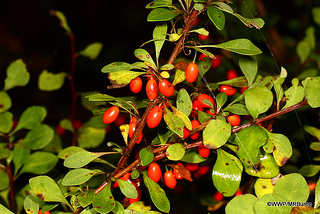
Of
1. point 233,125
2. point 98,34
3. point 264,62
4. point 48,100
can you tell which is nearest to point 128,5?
point 98,34

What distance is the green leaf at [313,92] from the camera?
75 cm

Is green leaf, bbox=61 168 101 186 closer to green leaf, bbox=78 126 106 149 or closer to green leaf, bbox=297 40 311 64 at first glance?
green leaf, bbox=78 126 106 149

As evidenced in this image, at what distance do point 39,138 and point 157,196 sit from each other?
1.74 ft

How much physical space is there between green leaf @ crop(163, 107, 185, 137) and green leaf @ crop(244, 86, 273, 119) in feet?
0.52

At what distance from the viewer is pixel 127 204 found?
88 cm

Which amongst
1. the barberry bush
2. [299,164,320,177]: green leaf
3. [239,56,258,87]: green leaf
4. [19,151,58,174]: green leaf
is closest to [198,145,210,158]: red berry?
the barberry bush

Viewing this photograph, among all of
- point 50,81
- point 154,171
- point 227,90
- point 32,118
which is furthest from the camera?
point 50,81

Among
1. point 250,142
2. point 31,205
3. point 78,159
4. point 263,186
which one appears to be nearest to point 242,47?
point 250,142

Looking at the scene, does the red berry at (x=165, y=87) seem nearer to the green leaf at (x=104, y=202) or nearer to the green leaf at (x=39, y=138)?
the green leaf at (x=104, y=202)

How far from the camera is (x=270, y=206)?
70 centimetres

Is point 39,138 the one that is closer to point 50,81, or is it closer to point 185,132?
point 50,81

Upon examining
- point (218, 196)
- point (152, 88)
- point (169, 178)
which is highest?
point (152, 88)

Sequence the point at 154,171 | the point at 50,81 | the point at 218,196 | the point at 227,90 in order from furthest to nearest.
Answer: the point at 50,81
the point at 218,196
the point at 227,90
the point at 154,171

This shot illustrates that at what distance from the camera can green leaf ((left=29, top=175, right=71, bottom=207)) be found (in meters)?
0.75
